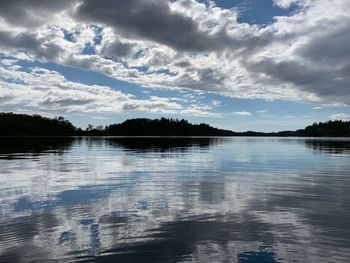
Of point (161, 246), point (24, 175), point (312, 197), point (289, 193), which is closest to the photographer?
point (161, 246)

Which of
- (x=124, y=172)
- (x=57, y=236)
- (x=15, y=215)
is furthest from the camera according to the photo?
(x=124, y=172)

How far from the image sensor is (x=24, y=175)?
105ft

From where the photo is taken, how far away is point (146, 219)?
55.1 ft

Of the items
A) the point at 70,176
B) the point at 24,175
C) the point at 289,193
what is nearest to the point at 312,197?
the point at 289,193

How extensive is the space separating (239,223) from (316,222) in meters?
3.56

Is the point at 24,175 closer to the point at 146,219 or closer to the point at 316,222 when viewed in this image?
the point at 146,219

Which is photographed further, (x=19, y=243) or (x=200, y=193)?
(x=200, y=193)

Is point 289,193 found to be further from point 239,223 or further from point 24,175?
point 24,175

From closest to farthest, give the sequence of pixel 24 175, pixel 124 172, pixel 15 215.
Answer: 1. pixel 15 215
2. pixel 24 175
3. pixel 124 172

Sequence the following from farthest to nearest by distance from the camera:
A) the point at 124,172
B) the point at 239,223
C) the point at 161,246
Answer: the point at 124,172 < the point at 239,223 < the point at 161,246

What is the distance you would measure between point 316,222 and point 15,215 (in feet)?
46.2

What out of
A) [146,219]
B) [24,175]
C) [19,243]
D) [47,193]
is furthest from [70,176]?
[19,243]

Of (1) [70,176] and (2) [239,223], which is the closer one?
(2) [239,223]

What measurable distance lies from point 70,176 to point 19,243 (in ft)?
63.7
